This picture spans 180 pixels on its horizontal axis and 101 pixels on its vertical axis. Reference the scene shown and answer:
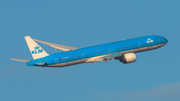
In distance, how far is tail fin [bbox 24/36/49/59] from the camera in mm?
90938

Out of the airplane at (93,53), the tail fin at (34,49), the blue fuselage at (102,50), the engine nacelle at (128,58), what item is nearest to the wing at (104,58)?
the airplane at (93,53)

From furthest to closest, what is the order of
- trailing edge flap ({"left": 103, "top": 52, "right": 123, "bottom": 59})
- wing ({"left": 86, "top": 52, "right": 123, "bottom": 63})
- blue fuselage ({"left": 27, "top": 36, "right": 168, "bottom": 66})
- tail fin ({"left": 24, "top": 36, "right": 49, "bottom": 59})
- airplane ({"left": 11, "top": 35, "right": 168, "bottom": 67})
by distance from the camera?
trailing edge flap ({"left": 103, "top": 52, "right": 123, "bottom": 59})
wing ({"left": 86, "top": 52, "right": 123, "bottom": 63})
blue fuselage ({"left": 27, "top": 36, "right": 168, "bottom": 66})
airplane ({"left": 11, "top": 35, "right": 168, "bottom": 67})
tail fin ({"left": 24, "top": 36, "right": 49, "bottom": 59})

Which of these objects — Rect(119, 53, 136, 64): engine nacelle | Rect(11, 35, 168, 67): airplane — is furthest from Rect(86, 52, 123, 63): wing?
Rect(119, 53, 136, 64): engine nacelle

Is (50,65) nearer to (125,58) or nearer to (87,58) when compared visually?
(87,58)

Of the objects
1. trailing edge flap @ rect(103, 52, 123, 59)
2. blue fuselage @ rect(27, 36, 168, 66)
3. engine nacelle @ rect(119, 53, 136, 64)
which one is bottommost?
engine nacelle @ rect(119, 53, 136, 64)

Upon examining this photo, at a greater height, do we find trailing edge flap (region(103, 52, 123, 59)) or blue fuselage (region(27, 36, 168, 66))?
blue fuselage (region(27, 36, 168, 66))

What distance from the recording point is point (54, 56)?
92.2 metres

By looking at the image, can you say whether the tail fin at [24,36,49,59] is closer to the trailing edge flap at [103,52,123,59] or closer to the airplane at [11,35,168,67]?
the airplane at [11,35,168,67]

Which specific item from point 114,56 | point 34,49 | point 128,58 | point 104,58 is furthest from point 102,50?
point 34,49

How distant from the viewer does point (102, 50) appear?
95125mm

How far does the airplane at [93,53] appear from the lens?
9144 centimetres

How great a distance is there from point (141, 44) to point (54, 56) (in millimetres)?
22826

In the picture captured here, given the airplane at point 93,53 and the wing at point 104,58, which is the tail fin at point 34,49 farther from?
the wing at point 104,58

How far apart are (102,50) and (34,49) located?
1628 centimetres
